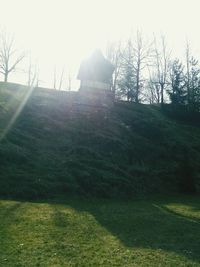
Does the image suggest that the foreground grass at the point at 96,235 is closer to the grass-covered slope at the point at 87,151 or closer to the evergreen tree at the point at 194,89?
the grass-covered slope at the point at 87,151

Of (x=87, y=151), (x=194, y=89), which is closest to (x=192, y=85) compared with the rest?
(x=194, y=89)

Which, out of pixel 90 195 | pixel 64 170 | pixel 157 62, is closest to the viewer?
pixel 90 195

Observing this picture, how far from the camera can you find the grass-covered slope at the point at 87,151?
2148 centimetres

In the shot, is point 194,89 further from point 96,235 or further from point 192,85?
point 96,235

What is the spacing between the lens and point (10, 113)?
105 ft

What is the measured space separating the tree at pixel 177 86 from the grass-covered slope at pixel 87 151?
958 centimetres

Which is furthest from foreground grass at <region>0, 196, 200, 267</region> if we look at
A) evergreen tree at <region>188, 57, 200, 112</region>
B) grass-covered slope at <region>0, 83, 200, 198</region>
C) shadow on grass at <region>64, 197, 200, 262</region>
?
evergreen tree at <region>188, 57, 200, 112</region>

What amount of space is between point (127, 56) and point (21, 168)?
136ft

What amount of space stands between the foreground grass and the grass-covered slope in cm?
478

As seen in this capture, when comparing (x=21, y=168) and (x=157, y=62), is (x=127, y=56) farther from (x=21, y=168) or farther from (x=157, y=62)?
(x=21, y=168)

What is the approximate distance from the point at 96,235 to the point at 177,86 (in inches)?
1685

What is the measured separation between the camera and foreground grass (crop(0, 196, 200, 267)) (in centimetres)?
893

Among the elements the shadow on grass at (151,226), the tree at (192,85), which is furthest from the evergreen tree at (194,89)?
the shadow on grass at (151,226)

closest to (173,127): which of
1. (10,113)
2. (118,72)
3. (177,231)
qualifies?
(10,113)
